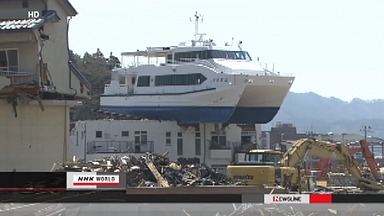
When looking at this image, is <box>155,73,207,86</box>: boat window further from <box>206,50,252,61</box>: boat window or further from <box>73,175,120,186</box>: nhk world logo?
<box>73,175,120,186</box>: nhk world logo

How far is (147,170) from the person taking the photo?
2169 centimetres

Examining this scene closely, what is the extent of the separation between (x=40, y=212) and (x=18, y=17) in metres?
14.1

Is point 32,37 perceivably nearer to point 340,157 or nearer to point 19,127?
point 19,127

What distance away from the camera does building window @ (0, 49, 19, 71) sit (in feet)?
70.1

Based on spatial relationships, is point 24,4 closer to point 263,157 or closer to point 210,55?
point 263,157

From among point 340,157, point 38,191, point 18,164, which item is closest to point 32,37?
point 18,164

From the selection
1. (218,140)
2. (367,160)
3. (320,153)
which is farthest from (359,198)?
(218,140)

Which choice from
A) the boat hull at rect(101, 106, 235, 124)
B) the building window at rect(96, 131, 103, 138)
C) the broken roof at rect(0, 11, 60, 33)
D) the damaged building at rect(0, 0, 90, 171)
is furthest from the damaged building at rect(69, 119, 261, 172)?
the broken roof at rect(0, 11, 60, 33)

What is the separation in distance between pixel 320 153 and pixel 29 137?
45.4 feet

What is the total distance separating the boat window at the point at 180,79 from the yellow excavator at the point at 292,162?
1817cm

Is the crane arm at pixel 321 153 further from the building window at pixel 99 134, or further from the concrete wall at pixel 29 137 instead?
the building window at pixel 99 134

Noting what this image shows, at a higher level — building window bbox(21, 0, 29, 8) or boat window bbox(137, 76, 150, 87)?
building window bbox(21, 0, 29, 8)

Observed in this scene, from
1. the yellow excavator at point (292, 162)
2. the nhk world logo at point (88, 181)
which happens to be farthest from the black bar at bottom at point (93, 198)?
the yellow excavator at point (292, 162)

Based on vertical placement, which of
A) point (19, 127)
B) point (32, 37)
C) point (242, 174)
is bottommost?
point (242, 174)
